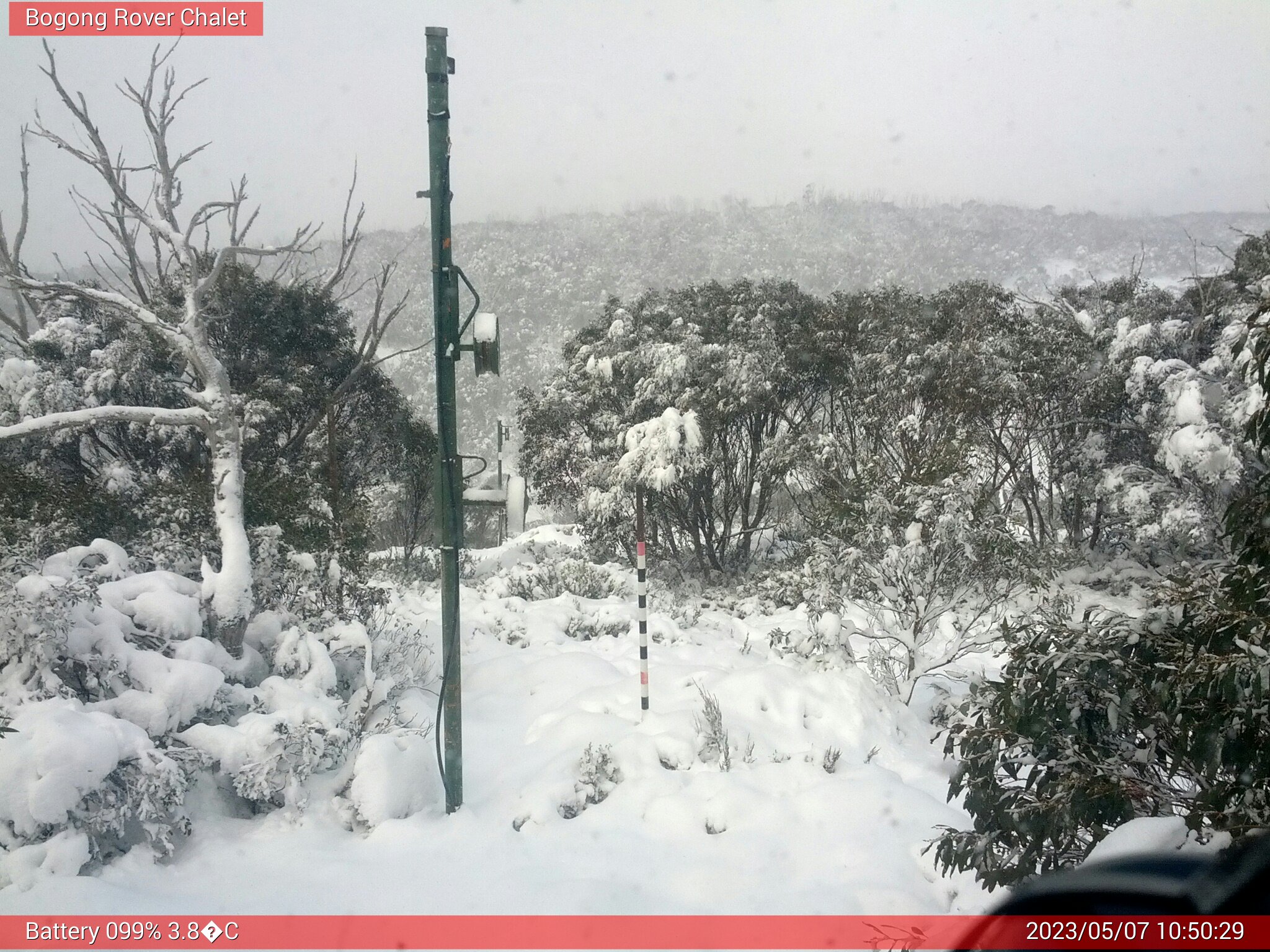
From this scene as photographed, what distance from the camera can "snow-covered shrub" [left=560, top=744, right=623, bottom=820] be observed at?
4582 millimetres

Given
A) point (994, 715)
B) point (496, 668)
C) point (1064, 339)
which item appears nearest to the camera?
point (994, 715)

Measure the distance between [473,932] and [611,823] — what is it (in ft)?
3.85

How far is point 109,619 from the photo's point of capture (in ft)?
15.2

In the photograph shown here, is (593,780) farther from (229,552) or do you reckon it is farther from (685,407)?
(685,407)

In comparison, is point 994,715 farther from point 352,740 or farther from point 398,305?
point 398,305

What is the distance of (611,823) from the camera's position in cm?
436

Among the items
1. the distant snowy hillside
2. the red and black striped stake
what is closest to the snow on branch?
the red and black striped stake

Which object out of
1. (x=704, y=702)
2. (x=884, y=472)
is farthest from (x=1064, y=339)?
(x=704, y=702)

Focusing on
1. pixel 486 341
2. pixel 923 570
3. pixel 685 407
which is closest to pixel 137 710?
pixel 486 341

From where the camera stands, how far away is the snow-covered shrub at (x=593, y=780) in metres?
4.58

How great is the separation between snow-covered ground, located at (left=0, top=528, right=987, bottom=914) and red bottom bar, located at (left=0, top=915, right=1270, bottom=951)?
0.08 metres

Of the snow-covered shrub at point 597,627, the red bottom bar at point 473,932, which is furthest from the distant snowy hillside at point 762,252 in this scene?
the red bottom bar at point 473,932

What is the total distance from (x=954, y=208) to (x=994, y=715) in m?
43.5

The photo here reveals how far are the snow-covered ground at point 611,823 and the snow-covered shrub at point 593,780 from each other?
13mm
